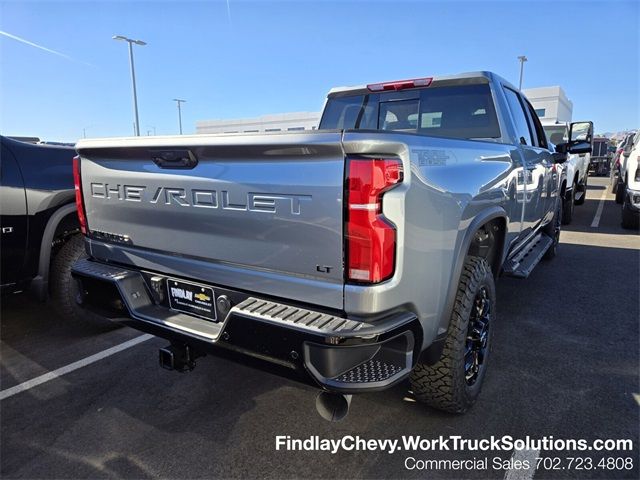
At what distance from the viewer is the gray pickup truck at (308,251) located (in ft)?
5.82

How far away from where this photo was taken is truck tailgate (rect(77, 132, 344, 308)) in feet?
5.98

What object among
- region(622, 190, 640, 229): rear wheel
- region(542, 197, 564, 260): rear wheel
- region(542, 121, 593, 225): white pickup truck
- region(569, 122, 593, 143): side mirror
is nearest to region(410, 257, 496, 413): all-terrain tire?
region(542, 197, 564, 260): rear wheel

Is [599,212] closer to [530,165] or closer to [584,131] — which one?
[584,131]

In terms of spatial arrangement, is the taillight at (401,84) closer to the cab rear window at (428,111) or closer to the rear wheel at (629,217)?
the cab rear window at (428,111)

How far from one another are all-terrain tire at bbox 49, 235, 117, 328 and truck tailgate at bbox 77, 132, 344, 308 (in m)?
1.38

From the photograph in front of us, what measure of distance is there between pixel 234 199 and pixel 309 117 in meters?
55.9

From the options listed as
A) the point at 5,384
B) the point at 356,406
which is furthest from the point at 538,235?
the point at 5,384

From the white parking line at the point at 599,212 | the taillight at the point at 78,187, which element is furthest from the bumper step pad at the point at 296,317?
the white parking line at the point at 599,212

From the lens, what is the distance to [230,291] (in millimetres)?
2168

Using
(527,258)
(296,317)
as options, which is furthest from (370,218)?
(527,258)

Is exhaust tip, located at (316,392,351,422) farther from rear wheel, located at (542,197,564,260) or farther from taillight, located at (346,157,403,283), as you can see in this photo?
rear wheel, located at (542,197,564,260)

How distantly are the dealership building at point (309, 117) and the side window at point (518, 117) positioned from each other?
3584 centimetres

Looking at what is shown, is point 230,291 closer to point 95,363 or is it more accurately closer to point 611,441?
point 95,363

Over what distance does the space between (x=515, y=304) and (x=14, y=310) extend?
16.8 ft
